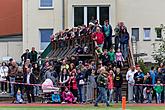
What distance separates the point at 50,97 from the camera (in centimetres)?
3098

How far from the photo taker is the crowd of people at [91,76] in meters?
30.8

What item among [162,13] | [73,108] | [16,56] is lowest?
[73,108]

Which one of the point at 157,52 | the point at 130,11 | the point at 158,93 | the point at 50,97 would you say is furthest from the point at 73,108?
the point at 130,11

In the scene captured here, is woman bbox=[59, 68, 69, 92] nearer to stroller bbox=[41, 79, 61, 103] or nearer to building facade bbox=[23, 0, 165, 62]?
stroller bbox=[41, 79, 61, 103]

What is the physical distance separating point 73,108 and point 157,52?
799 inches

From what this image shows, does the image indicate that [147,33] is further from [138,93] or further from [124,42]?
[138,93]

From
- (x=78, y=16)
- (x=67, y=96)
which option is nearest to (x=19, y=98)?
(x=67, y=96)

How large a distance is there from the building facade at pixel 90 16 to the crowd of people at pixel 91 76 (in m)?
15.6

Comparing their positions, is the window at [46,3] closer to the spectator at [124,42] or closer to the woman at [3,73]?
the spectator at [124,42]

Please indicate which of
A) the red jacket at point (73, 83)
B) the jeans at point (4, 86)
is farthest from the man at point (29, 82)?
the red jacket at point (73, 83)

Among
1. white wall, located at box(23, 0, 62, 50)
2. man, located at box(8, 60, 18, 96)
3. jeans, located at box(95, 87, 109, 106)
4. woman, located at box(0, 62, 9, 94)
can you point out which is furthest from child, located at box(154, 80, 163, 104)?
white wall, located at box(23, 0, 62, 50)

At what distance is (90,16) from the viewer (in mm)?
48719

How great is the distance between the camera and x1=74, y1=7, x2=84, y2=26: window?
48844mm

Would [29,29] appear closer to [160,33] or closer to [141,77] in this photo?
[160,33]
